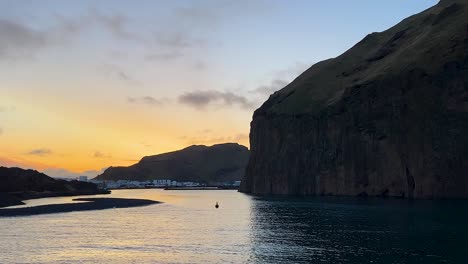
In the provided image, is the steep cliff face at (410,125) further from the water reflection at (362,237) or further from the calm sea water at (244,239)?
the calm sea water at (244,239)

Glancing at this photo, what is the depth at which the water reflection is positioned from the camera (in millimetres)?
54156

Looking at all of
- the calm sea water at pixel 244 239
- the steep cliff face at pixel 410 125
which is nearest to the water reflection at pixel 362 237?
the calm sea water at pixel 244 239

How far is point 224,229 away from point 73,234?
2480cm

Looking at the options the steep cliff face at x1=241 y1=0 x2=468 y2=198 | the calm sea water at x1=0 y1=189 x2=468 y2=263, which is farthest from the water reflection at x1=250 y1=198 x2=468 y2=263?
the steep cliff face at x1=241 y1=0 x2=468 y2=198

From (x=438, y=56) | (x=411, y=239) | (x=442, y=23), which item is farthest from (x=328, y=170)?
(x=411, y=239)

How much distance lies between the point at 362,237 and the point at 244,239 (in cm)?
1664

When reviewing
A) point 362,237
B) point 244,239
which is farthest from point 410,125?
point 244,239

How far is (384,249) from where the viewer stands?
2307 inches

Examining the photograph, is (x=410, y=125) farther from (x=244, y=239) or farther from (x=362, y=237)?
(x=244, y=239)

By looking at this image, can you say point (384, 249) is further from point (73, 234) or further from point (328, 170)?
point (328, 170)

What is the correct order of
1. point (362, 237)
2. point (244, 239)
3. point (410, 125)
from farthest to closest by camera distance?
point (410, 125), point (244, 239), point (362, 237)

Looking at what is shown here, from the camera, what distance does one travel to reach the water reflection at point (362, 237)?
54.2 meters

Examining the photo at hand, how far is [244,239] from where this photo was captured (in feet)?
230

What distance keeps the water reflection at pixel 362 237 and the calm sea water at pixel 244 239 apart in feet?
0.36
